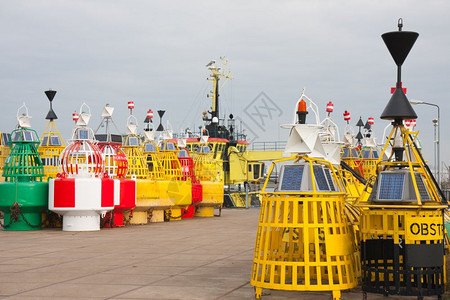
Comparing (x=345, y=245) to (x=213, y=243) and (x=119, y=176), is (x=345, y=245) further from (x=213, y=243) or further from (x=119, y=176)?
(x=119, y=176)

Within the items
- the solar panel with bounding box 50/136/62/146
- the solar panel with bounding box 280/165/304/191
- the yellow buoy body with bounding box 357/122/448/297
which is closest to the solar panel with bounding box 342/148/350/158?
the solar panel with bounding box 50/136/62/146

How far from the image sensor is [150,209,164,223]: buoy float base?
29.6 m

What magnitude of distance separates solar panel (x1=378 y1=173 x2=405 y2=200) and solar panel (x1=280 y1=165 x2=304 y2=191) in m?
1.21

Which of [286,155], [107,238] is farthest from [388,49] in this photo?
[107,238]

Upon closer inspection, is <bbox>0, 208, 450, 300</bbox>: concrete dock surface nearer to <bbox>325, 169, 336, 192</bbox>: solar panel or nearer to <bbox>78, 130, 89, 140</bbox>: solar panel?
<bbox>325, 169, 336, 192</bbox>: solar panel

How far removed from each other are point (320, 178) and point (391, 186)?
41.0 inches

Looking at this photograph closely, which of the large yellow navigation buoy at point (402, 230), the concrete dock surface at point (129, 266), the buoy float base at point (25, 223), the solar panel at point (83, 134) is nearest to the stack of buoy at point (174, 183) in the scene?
the solar panel at point (83, 134)

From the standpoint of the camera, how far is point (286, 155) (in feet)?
34.6

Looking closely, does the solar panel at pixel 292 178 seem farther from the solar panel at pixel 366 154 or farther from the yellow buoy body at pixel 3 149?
the yellow buoy body at pixel 3 149

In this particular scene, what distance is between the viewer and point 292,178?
32.6 ft

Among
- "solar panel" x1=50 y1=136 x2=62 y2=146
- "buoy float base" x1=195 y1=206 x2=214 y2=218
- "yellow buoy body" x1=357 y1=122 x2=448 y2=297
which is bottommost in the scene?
"buoy float base" x1=195 y1=206 x2=214 y2=218

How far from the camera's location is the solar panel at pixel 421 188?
9747 mm

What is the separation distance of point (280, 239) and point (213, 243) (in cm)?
879

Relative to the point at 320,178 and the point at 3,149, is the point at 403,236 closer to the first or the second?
the point at 320,178
